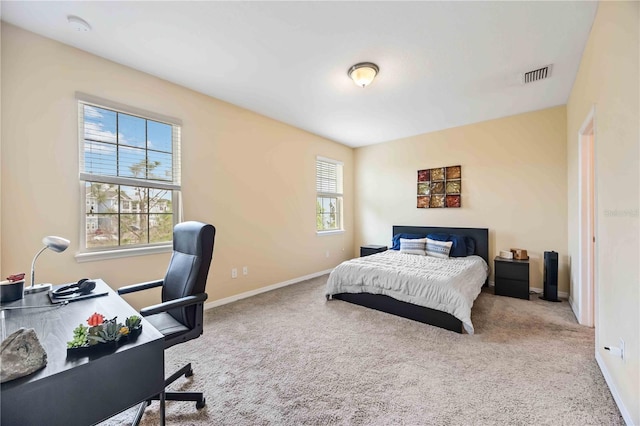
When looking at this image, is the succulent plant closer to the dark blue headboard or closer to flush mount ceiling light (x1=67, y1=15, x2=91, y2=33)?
flush mount ceiling light (x1=67, y1=15, x2=91, y2=33)

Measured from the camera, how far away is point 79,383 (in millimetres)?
887

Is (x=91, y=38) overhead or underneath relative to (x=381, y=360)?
overhead

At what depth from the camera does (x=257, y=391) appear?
180 cm

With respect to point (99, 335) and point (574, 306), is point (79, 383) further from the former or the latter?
point (574, 306)

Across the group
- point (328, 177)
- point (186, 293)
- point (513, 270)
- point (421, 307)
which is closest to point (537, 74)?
point (513, 270)

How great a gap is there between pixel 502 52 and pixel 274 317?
3.53 metres

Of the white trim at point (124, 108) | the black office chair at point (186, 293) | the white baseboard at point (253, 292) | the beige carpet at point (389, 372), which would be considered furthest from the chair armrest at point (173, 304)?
the white trim at point (124, 108)

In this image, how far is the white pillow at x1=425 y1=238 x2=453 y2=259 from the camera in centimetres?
405

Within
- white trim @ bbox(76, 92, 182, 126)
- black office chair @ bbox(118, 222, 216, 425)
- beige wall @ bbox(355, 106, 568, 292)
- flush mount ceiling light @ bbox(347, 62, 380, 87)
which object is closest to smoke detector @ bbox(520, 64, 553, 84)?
beige wall @ bbox(355, 106, 568, 292)

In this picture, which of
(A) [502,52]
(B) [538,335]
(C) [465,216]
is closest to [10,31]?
(A) [502,52]

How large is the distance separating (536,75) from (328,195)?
347cm

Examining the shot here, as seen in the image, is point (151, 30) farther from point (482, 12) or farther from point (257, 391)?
point (257, 391)

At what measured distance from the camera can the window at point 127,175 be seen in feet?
8.22

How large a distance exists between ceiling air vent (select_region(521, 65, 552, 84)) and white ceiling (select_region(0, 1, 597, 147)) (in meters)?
0.07
